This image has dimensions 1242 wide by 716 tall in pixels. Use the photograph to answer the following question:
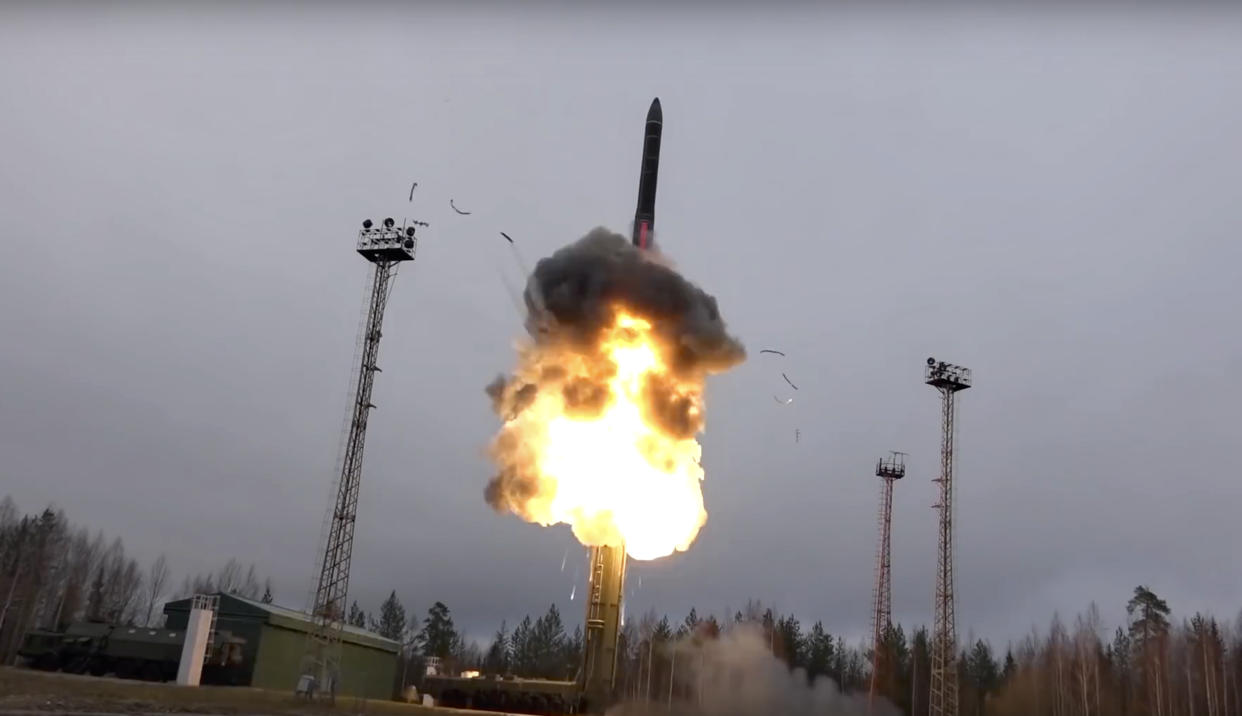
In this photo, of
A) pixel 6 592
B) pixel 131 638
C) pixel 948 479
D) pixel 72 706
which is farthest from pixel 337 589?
pixel 6 592

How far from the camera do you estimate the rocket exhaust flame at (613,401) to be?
41.5m

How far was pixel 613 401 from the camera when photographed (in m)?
42.3

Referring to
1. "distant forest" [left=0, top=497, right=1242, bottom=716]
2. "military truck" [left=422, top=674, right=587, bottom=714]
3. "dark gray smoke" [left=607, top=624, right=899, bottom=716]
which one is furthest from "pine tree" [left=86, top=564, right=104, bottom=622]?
"military truck" [left=422, top=674, right=587, bottom=714]

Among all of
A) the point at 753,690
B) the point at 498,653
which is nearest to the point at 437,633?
the point at 498,653

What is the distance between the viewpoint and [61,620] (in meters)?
92.4

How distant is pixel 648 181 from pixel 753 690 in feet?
96.4

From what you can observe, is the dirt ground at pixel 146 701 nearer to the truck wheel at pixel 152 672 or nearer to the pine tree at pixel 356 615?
the truck wheel at pixel 152 672

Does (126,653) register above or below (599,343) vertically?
below

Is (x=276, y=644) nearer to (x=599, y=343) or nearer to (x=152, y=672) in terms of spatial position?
(x=152, y=672)

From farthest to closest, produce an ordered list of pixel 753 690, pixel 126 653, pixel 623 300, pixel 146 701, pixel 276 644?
pixel 276 644
pixel 126 653
pixel 753 690
pixel 623 300
pixel 146 701

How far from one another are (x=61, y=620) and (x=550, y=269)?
2900 inches


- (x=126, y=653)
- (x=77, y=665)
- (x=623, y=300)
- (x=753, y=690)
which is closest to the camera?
(x=623, y=300)

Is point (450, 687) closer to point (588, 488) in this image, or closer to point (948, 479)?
point (588, 488)

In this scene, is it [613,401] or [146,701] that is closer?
[146,701]
